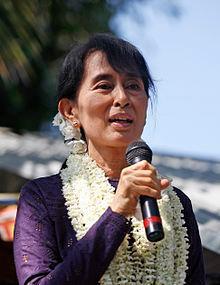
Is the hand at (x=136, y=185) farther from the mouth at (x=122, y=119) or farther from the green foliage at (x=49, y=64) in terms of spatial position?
the green foliage at (x=49, y=64)

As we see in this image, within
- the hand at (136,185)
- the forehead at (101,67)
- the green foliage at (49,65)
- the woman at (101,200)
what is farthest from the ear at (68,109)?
the green foliage at (49,65)

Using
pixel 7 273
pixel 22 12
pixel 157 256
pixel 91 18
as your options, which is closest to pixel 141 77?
pixel 157 256

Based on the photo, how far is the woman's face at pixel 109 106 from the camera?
2.43m

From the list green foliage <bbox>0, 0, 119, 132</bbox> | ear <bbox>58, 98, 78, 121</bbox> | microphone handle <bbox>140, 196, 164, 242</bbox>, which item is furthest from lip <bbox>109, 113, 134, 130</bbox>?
green foliage <bbox>0, 0, 119, 132</bbox>

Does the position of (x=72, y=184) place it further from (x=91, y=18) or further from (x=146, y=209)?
(x=91, y=18)

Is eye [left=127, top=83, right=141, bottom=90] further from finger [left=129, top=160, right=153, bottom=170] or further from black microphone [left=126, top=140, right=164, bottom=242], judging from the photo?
finger [left=129, top=160, right=153, bottom=170]

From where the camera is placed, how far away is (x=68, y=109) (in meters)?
2.63

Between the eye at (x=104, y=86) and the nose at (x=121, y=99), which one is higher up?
the eye at (x=104, y=86)

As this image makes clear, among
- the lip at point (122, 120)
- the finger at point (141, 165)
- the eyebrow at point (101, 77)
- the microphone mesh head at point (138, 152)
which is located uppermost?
the eyebrow at point (101, 77)

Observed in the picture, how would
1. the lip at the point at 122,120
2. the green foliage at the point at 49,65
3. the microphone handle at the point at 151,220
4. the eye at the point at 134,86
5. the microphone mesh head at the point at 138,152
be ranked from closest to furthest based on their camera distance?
the microphone handle at the point at 151,220 < the microphone mesh head at the point at 138,152 < the lip at the point at 122,120 < the eye at the point at 134,86 < the green foliage at the point at 49,65

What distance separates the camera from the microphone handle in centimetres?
208

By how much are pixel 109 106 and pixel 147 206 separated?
42cm

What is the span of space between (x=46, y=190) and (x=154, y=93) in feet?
1.76

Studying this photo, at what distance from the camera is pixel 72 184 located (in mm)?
2586
